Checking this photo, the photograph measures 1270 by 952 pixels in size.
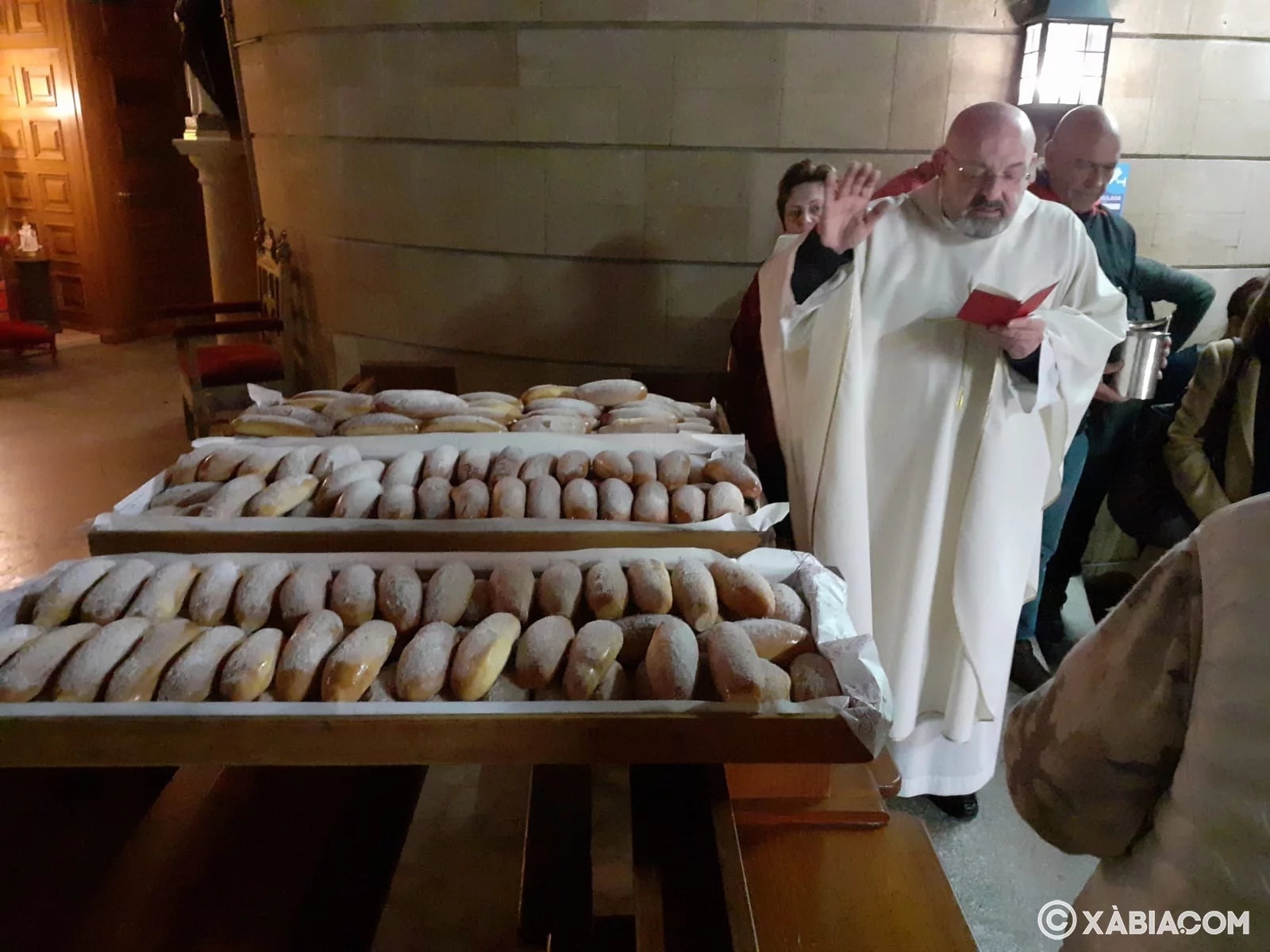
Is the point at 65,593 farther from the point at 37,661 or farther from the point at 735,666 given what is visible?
the point at 735,666

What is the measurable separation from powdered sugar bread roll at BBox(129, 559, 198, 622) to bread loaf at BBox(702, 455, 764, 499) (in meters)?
1.10

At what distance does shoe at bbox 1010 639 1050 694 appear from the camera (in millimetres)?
3064

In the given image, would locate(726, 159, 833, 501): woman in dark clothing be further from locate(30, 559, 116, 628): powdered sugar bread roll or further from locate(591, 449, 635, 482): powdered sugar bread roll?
locate(30, 559, 116, 628): powdered sugar bread roll

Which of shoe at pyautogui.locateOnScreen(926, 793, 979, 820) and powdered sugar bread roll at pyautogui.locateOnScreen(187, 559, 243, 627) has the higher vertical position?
powdered sugar bread roll at pyautogui.locateOnScreen(187, 559, 243, 627)

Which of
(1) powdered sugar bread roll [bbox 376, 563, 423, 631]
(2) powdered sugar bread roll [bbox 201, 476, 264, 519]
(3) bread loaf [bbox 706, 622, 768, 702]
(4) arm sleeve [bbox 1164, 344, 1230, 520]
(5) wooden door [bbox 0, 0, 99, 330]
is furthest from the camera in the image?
(5) wooden door [bbox 0, 0, 99, 330]

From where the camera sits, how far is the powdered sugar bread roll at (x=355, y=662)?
1274mm

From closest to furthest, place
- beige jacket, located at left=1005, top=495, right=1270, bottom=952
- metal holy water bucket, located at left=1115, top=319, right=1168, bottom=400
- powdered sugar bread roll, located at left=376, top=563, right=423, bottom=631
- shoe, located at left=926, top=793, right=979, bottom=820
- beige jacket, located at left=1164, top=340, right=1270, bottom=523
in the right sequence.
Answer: beige jacket, located at left=1005, top=495, right=1270, bottom=952
powdered sugar bread roll, located at left=376, top=563, right=423, bottom=631
shoe, located at left=926, top=793, right=979, bottom=820
metal holy water bucket, located at left=1115, top=319, right=1168, bottom=400
beige jacket, located at left=1164, top=340, right=1270, bottom=523

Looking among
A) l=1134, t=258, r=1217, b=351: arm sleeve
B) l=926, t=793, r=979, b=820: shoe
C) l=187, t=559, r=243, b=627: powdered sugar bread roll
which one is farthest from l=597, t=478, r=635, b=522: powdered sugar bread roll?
l=1134, t=258, r=1217, b=351: arm sleeve

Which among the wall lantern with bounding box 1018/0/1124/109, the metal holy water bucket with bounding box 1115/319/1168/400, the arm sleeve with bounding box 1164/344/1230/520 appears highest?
the wall lantern with bounding box 1018/0/1124/109

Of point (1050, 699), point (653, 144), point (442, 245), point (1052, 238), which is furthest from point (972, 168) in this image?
point (442, 245)

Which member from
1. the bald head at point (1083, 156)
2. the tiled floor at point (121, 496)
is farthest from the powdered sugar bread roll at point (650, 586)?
the bald head at point (1083, 156)

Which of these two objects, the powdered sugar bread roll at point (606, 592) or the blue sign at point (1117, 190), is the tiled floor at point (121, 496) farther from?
the blue sign at point (1117, 190)

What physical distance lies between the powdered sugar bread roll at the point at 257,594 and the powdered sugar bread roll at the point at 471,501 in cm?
39

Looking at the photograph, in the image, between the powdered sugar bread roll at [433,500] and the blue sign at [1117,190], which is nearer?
the powdered sugar bread roll at [433,500]
